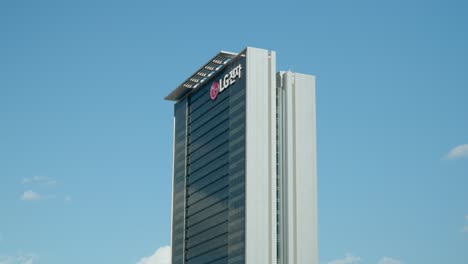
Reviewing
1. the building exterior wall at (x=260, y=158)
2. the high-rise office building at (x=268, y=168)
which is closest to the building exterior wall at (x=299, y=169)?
the high-rise office building at (x=268, y=168)

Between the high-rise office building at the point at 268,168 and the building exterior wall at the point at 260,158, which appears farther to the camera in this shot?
the high-rise office building at the point at 268,168

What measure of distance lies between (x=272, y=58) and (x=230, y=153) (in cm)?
2330

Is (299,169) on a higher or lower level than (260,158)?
lower

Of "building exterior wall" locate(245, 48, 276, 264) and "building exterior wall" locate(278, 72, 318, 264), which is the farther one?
"building exterior wall" locate(278, 72, 318, 264)

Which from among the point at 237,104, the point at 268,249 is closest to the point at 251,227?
the point at 268,249

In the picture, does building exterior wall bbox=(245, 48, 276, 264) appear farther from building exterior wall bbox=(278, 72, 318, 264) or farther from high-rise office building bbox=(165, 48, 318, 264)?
building exterior wall bbox=(278, 72, 318, 264)

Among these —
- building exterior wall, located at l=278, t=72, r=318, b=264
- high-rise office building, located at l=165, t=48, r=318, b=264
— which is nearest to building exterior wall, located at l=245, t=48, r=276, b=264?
high-rise office building, located at l=165, t=48, r=318, b=264

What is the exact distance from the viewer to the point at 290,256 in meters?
179

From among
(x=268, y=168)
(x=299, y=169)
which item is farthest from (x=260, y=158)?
(x=299, y=169)

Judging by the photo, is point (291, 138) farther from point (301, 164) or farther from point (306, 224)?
point (306, 224)

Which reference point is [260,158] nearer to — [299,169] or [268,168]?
[268,168]

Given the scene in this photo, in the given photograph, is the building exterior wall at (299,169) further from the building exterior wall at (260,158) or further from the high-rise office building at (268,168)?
the building exterior wall at (260,158)

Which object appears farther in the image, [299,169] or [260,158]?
[299,169]

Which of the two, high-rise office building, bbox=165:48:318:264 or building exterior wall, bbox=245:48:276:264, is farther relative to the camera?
high-rise office building, bbox=165:48:318:264
